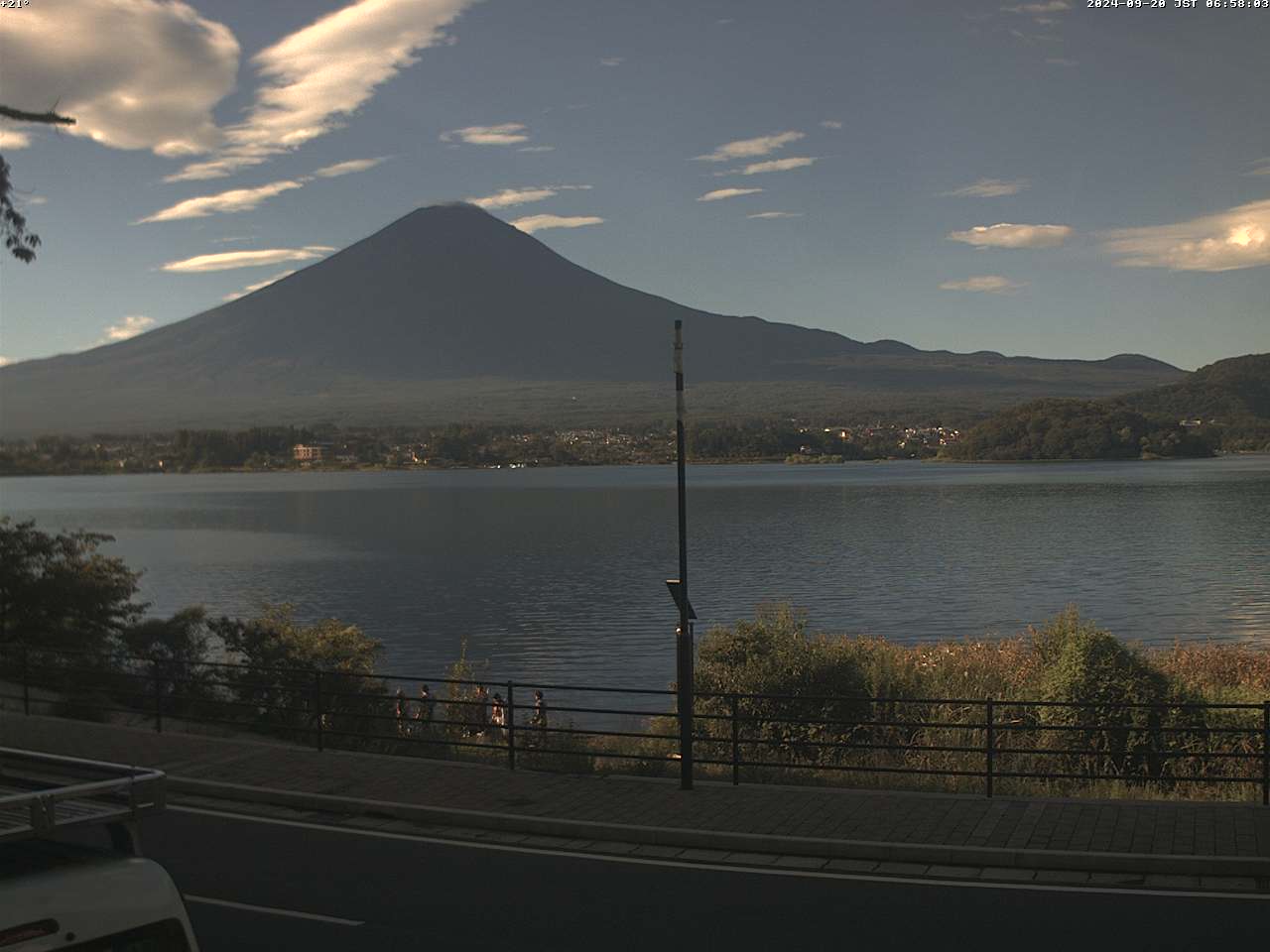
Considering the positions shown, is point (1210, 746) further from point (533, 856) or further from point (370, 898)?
point (370, 898)

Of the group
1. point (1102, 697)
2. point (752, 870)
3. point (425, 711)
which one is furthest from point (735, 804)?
point (425, 711)

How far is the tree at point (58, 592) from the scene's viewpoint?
2728 centimetres

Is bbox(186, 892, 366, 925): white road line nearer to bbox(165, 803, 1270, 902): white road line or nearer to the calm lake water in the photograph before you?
bbox(165, 803, 1270, 902): white road line

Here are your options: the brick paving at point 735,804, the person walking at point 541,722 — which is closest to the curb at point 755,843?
the brick paving at point 735,804

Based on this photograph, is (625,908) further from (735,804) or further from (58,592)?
(58,592)

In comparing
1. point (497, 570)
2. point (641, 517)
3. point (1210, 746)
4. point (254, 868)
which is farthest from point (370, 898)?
point (641, 517)

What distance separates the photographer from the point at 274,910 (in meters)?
9.32

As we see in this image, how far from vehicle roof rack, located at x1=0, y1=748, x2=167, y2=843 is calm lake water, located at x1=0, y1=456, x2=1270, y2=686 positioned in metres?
36.5

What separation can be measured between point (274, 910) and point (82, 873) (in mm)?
5815

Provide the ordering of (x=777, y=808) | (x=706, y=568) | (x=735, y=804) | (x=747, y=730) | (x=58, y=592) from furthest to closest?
(x=706, y=568), (x=58, y=592), (x=747, y=730), (x=735, y=804), (x=777, y=808)

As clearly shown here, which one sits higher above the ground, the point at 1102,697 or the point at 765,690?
the point at 1102,697

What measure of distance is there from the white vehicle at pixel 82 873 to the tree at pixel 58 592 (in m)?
24.6

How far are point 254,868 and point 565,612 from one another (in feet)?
161

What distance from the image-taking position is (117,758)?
14312mm
